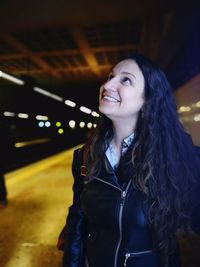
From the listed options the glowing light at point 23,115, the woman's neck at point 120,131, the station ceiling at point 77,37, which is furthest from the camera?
the glowing light at point 23,115

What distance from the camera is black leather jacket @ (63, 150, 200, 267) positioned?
1.16 meters

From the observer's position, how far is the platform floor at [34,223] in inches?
114

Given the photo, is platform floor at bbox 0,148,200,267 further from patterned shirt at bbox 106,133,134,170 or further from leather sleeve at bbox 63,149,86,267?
patterned shirt at bbox 106,133,134,170

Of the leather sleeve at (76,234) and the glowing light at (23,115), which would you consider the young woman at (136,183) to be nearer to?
the leather sleeve at (76,234)

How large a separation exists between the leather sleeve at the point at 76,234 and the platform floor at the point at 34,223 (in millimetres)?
1607

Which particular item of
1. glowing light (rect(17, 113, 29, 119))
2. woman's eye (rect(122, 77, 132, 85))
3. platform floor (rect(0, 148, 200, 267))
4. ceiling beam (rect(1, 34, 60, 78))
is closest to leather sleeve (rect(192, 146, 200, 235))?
woman's eye (rect(122, 77, 132, 85))

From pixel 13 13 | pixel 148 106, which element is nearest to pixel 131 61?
pixel 148 106

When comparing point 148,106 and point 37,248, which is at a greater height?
point 148,106

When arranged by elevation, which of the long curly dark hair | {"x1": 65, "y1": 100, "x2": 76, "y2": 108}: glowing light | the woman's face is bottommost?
the long curly dark hair

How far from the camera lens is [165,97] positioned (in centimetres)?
132

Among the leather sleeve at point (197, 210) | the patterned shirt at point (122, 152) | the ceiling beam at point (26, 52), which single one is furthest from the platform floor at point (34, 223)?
the ceiling beam at point (26, 52)

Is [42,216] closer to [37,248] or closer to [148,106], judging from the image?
[37,248]

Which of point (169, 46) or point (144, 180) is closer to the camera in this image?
point (144, 180)

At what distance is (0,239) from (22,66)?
990 centimetres
